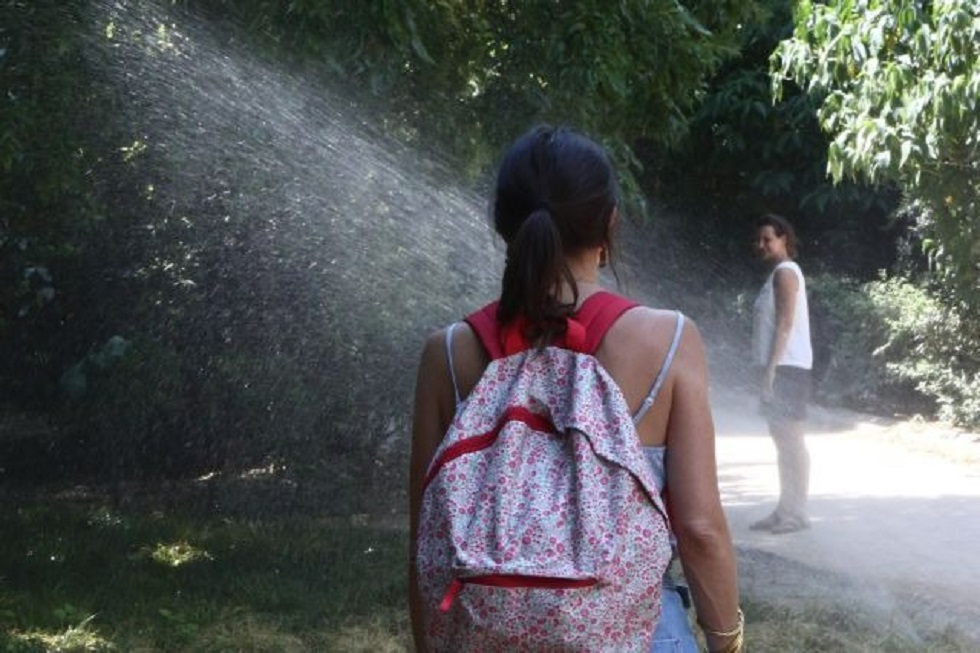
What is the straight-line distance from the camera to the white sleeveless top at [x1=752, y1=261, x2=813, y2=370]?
7109mm

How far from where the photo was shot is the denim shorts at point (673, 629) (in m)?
1.93

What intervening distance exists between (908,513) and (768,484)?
1.49 metres

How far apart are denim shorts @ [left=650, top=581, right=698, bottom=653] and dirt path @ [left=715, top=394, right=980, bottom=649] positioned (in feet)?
11.2

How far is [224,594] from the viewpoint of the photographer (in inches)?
214

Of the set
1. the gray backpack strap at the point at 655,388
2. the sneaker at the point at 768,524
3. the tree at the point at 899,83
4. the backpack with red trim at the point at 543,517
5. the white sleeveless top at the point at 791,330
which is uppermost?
the tree at the point at 899,83

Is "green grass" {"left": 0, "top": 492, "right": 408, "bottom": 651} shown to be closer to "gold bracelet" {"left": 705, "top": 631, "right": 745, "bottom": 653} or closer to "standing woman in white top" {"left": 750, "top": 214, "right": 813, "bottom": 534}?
"standing woman in white top" {"left": 750, "top": 214, "right": 813, "bottom": 534}

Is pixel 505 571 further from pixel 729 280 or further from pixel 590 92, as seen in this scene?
pixel 729 280

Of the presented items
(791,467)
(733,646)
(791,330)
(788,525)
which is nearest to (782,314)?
(791,330)

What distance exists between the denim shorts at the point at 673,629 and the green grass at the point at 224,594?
2960 millimetres

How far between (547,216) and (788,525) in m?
5.53

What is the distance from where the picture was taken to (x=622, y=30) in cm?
577

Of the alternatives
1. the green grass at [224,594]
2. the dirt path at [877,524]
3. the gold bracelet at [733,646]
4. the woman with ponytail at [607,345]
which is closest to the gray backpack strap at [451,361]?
the woman with ponytail at [607,345]

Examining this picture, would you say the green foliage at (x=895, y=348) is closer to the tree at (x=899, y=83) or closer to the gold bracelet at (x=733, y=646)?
the tree at (x=899, y=83)

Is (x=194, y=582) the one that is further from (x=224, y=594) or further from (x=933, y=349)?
(x=933, y=349)
